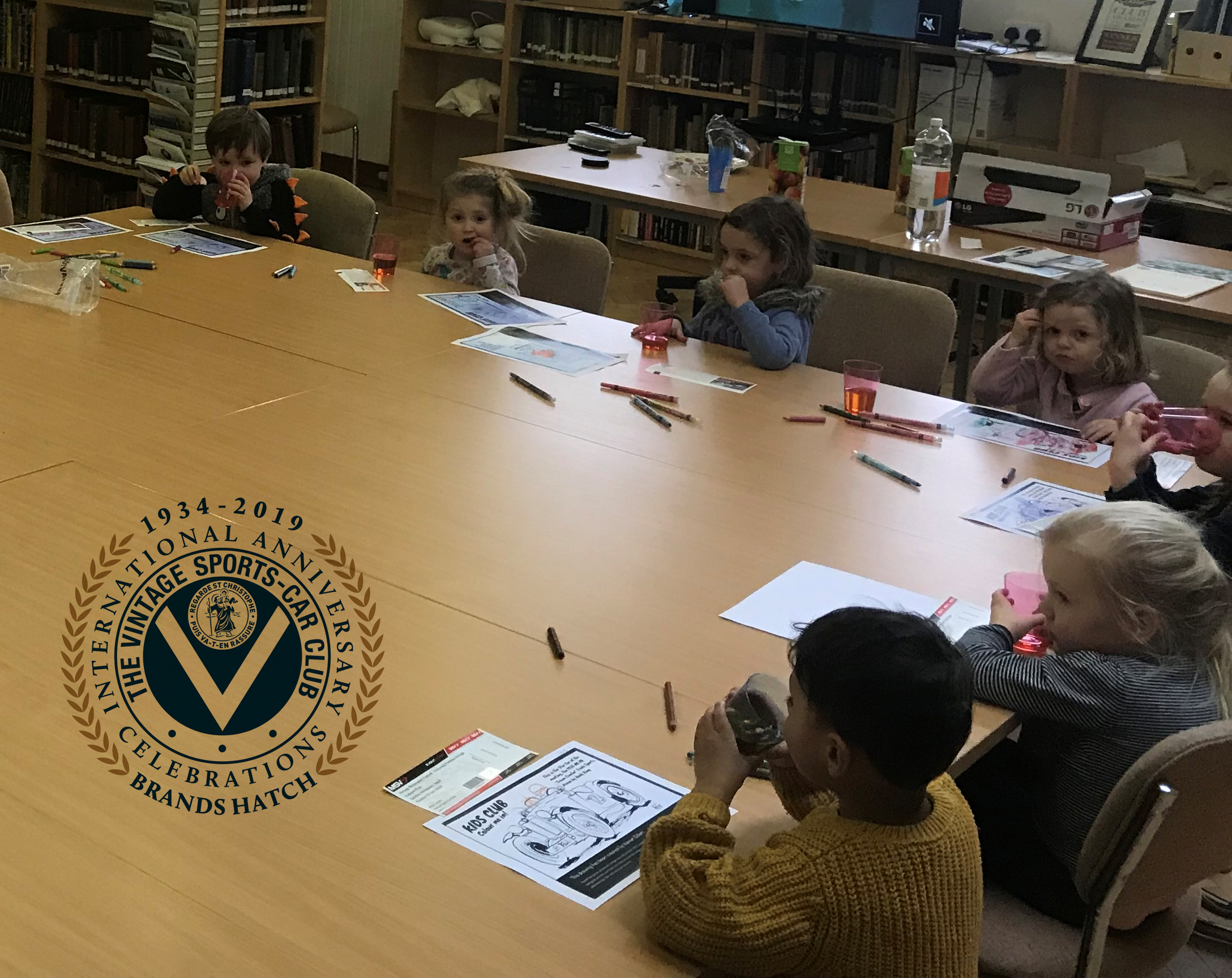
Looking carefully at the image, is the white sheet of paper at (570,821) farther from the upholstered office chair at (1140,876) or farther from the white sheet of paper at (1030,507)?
the white sheet of paper at (1030,507)

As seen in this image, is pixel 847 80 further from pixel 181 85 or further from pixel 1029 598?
pixel 1029 598

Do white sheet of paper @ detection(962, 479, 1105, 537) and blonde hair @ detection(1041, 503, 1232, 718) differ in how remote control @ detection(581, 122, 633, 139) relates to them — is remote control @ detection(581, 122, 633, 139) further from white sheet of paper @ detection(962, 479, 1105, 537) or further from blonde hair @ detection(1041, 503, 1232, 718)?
blonde hair @ detection(1041, 503, 1232, 718)

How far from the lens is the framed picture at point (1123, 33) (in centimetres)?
538

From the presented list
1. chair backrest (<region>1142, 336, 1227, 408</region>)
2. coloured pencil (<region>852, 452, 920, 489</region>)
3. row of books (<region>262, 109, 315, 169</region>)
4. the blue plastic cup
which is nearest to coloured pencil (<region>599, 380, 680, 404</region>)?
coloured pencil (<region>852, 452, 920, 489</region>)

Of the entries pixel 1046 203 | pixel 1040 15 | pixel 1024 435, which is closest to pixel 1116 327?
pixel 1024 435

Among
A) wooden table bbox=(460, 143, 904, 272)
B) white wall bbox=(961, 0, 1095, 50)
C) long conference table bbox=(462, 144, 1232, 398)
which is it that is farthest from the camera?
white wall bbox=(961, 0, 1095, 50)

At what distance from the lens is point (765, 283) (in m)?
3.09

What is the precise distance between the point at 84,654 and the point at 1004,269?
9.07 feet

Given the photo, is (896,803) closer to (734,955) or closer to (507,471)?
(734,955)

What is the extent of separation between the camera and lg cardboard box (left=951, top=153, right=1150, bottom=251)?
3.95 meters

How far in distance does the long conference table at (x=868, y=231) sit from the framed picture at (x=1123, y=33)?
4.66 feet

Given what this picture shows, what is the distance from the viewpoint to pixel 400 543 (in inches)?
74.7

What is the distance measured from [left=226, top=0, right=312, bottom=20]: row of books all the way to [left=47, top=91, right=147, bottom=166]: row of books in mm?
721

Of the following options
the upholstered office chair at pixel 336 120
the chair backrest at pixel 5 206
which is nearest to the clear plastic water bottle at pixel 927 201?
the chair backrest at pixel 5 206
